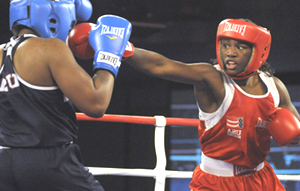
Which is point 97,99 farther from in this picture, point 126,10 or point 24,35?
point 126,10

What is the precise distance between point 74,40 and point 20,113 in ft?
1.32

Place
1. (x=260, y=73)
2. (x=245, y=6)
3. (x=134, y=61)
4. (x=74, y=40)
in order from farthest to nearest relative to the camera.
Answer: (x=245, y=6), (x=260, y=73), (x=134, y=61), (x=74, y=40)

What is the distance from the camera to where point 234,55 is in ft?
5.75

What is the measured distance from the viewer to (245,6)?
5258 millimetres

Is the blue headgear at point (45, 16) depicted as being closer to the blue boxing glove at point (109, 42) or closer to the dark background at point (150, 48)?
the blue boxing glove at point (109, 42)

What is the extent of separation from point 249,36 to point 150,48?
11.9 ft

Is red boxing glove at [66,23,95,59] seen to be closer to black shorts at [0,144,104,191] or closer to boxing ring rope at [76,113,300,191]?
black shorts at [0,144,104,191]

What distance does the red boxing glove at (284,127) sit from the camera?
5.62 feet

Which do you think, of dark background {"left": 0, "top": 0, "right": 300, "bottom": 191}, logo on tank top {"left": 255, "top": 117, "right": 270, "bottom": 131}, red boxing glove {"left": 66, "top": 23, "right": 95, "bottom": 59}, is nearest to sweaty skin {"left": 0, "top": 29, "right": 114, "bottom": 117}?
red boxing glove {"left": 66, "top": 23, "right": 95, "bottom": 59}

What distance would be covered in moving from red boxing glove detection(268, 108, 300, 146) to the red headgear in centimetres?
24

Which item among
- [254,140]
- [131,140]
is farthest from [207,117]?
[131,140]

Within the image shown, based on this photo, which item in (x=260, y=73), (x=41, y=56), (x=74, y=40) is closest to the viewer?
(x=41, y=56)

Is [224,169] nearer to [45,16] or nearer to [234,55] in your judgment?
[234,55]

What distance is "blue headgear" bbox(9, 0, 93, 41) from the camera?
49.1 inches
